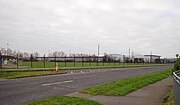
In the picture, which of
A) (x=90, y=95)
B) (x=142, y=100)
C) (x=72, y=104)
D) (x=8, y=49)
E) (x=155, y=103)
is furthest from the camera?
(x=8, y=49)

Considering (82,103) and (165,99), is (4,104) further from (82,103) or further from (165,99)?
(165,99)

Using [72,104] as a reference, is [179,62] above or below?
above

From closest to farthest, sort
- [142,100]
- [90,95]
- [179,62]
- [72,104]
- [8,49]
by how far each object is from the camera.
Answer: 1. [72,104]
2. [142,100]
3. [90,95]
4. [179,62]
5. [8,49]

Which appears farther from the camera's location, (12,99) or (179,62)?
(179,62)

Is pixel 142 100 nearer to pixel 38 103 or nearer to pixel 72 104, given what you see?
pixel 72 104

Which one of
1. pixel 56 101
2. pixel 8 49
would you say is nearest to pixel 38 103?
pixel 56 101

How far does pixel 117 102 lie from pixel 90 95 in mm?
2120

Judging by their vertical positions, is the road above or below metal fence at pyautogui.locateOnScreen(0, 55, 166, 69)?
below

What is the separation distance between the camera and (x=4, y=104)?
9.60m

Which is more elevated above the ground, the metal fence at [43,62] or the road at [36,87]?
the metal fence at [43,62]

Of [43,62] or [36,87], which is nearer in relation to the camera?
[36,87]

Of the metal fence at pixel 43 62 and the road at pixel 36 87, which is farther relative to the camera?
the metal fence at pixel 43 62

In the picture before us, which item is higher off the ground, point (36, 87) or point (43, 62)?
point (43, 62)

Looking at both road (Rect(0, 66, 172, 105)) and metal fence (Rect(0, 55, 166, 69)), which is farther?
metal fence (Rect(0, 55, 166, 69))
